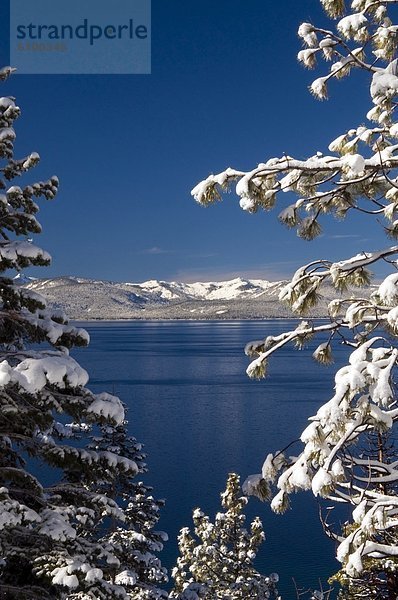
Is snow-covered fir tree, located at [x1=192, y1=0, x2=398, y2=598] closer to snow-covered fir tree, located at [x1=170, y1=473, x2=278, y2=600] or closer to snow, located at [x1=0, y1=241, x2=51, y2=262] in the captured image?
snow, located at [x1=0, y1=241, x2=51, y2=262]

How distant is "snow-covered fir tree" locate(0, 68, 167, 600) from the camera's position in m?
6.53

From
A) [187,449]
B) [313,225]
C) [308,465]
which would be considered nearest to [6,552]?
[308,465]

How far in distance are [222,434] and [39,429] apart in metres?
43.7

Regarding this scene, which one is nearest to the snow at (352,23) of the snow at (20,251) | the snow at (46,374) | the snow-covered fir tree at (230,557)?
the snow at (46,374)

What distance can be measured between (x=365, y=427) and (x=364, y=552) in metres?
1.01

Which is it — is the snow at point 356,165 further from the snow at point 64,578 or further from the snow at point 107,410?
the snow at point 64,578

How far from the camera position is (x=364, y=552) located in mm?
4496

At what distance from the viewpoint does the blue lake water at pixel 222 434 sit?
3022cm

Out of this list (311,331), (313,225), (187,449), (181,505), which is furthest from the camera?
(187,449)

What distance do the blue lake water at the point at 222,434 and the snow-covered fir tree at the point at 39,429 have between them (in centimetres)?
306

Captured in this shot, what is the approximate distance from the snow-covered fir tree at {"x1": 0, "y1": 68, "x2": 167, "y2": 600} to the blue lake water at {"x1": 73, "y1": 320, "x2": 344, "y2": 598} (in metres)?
Result: 3.06

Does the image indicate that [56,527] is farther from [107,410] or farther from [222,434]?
[222,434]

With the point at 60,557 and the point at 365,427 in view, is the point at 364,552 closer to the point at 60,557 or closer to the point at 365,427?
the point at 365,427

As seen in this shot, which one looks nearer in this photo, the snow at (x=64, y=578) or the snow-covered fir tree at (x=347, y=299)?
the snow-covered fir tree at (x=347, y=299)
